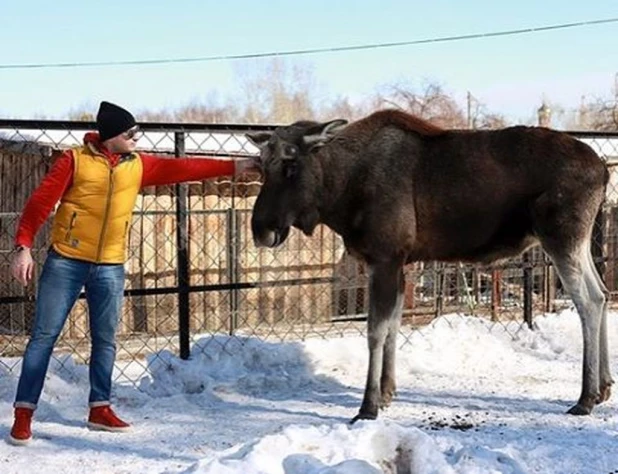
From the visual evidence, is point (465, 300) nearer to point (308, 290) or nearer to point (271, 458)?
point (308, 290)

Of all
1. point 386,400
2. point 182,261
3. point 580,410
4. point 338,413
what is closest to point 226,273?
point 182,261

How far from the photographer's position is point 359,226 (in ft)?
21.1

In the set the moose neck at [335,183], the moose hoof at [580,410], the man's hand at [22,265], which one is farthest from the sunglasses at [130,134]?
the moose hoof at [580,410]

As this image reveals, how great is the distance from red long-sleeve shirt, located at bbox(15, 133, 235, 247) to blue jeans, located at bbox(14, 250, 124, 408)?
0.97 feet

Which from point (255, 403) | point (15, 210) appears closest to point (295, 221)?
point (255, 403)

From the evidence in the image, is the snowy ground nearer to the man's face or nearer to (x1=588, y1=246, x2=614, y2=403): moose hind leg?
(x1=588, y1=246, x2=614, y2=403): moose hind leg

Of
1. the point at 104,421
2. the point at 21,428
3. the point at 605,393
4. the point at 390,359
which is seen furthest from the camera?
the point at 390,359

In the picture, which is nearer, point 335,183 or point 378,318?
point 378,318

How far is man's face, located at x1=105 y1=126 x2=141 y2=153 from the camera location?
5738 mm

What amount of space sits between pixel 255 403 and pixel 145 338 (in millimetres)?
4894

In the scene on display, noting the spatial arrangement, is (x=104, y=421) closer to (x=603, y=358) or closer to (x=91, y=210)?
(x=91, y=210)

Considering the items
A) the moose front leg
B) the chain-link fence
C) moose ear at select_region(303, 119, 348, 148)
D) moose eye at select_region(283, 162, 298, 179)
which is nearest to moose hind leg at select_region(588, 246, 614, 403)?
the moose front leg

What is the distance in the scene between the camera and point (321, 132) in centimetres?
637

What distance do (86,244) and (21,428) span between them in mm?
1221
